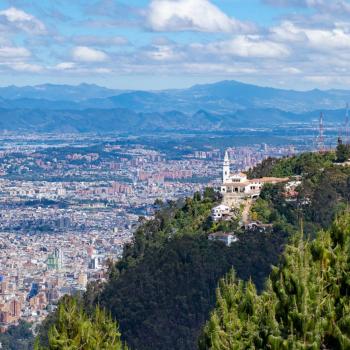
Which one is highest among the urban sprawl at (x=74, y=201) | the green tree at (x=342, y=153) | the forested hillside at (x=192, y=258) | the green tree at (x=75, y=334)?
the green tree at (x=342, y=153)

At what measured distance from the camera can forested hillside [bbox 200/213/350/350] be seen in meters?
9.28

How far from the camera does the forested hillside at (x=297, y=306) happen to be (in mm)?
9281

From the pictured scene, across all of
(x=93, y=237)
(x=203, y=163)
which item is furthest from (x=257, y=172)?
(x=203, y=163)

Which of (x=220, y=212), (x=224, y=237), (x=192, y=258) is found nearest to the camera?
(x=192, y=258)

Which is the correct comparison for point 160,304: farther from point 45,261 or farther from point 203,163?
point 203,163

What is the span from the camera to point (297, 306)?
941 cm

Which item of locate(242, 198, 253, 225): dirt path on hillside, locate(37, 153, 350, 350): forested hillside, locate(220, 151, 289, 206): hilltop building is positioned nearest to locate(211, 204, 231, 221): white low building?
locate(37, 153, 350, 350): forested hillside

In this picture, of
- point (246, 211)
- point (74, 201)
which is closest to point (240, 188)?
point (246, 211)

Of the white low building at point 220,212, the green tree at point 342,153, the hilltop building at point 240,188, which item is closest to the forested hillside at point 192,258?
the white low building at point 220,212

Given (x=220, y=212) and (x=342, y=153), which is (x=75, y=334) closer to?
(x=220, y=212)

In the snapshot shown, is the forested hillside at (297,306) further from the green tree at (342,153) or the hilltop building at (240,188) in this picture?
the green tree at (342,153)

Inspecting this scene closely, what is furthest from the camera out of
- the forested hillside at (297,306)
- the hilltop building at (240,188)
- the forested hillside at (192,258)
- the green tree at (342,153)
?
the green tree at (342,153)

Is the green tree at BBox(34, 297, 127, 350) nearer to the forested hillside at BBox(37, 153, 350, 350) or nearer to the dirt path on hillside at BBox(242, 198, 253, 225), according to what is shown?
the forested hillside at BBox(37, 153, 350, 350)

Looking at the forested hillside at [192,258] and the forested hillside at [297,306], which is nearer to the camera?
the forested hillside at [297,306]
